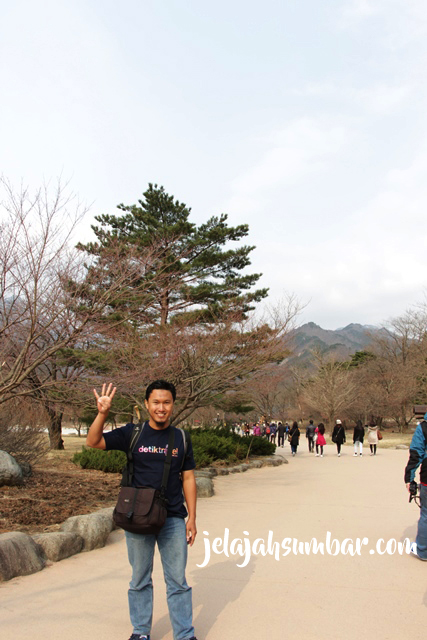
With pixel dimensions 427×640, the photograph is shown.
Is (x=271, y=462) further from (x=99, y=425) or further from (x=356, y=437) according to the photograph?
(x=99, y=425)

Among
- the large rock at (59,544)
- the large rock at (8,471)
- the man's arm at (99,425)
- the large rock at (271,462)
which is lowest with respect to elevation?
the large rock at (271,462)

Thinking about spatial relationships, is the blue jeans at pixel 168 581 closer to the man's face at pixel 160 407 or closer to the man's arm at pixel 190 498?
the man's arm at pixel 190 498

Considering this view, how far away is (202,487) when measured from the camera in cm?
923

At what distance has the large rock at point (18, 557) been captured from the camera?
4.34 meters

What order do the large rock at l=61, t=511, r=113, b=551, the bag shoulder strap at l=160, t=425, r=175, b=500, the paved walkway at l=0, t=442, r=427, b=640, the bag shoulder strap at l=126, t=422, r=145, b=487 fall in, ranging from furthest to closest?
the large rock at l=61, t=511, r=113, b=551 → the paved walkway at l=0, t=442, r=427, b=640 → the bag shoulder strap at l=126, t=422, r=145, b=487 → the bag shoulder strap at l=160, t=425, r=175, b=500

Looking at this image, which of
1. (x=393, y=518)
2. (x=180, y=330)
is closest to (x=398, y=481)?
(x=393, y=518)

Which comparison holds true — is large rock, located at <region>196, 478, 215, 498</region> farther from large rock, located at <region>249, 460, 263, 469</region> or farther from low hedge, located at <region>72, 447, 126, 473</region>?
large rock, located at <region>249, 460, 263, 469</region>

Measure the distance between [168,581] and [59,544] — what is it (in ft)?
7.96

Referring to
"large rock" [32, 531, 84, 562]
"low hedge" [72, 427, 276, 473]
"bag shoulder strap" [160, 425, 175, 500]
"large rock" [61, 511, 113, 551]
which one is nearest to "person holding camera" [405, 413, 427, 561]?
"bag shoulder strap" [160, 425, 175, 500]

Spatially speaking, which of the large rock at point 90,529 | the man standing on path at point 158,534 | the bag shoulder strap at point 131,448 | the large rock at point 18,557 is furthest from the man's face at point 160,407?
the large rock at point 90,529

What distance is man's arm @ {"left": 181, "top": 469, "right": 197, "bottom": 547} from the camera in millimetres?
3227

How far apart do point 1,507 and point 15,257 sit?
11.8 ft

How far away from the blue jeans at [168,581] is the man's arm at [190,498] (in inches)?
5.3

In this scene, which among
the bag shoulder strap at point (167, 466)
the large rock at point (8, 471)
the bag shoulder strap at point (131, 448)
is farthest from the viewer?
the large rock at point (8, 471)
